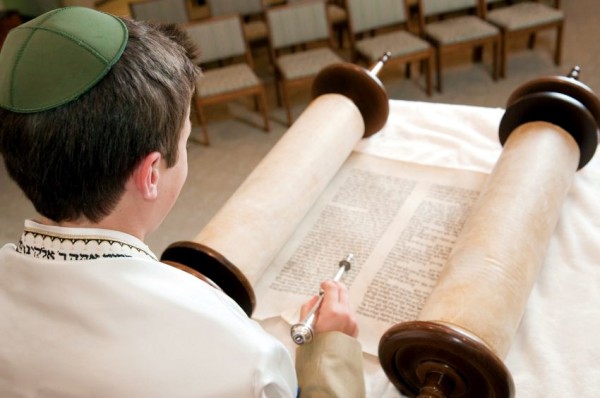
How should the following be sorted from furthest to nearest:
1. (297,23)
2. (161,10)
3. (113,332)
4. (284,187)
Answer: (161,10)
(297,23)
(284,187)
(113,332)

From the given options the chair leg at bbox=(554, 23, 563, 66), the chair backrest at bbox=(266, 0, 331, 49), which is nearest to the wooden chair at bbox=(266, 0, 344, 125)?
the chair backrest at bbox=(266, 0, 331, 49)

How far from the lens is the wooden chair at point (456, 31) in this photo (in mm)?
3215

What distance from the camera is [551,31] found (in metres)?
3.79

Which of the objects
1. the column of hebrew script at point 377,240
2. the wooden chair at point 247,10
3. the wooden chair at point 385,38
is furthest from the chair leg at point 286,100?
the column of hebrew script at point 377,240

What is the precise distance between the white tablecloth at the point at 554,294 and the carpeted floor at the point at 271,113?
1.36m

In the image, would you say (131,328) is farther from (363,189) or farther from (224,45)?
(224,45)

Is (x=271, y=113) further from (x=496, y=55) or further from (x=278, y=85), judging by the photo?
(x=496, y=55)

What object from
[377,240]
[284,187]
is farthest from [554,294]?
[284,187]

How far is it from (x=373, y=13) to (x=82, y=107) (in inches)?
119

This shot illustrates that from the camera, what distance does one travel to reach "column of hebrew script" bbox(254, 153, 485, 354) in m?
1.15

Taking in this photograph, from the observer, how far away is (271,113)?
11.5 feet

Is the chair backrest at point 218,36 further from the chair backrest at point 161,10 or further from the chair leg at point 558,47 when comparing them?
the chair leg at point 558,47

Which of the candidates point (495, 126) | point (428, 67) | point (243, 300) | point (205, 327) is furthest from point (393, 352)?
point (428, 67)

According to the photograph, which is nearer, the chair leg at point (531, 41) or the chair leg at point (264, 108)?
the chair leg at point (264, 108)
